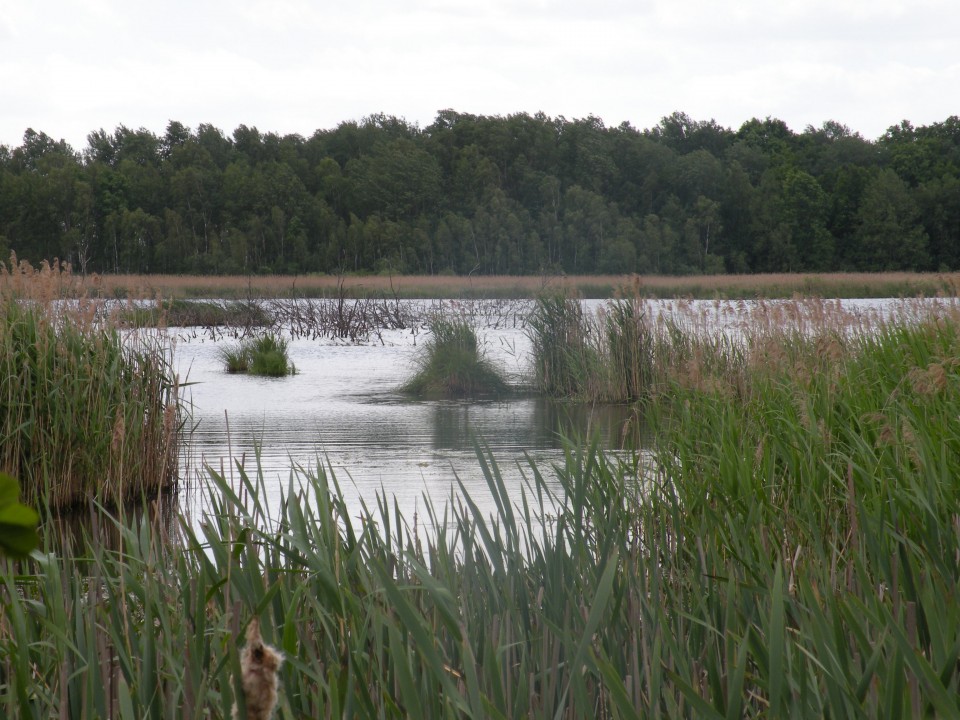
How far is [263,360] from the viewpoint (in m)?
12.8

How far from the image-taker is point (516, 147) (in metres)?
57.7

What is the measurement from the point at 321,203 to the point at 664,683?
56.6m

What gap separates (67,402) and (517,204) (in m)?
52.0

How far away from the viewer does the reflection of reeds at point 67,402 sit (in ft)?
15.1

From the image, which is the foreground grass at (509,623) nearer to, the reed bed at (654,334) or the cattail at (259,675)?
the cattail at (259,675)

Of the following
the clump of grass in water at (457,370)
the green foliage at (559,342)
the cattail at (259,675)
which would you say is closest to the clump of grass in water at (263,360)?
the clump of grass in water at (457,370)

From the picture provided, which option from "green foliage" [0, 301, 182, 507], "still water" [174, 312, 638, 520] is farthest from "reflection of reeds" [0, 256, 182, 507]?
"still water" [174, 312, 638, 520]

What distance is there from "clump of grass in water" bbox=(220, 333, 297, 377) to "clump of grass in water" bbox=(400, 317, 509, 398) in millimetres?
2812

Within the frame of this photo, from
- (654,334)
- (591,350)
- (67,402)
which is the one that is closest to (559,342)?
(591,350)

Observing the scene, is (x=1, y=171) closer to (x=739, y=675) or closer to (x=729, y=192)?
(x=729, y=192)

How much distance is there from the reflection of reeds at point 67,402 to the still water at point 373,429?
1.39ft

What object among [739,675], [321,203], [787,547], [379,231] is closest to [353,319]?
[787,547]

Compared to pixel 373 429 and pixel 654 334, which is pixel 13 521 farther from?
pixel 654 334

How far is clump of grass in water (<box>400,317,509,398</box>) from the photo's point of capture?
34.2ft
